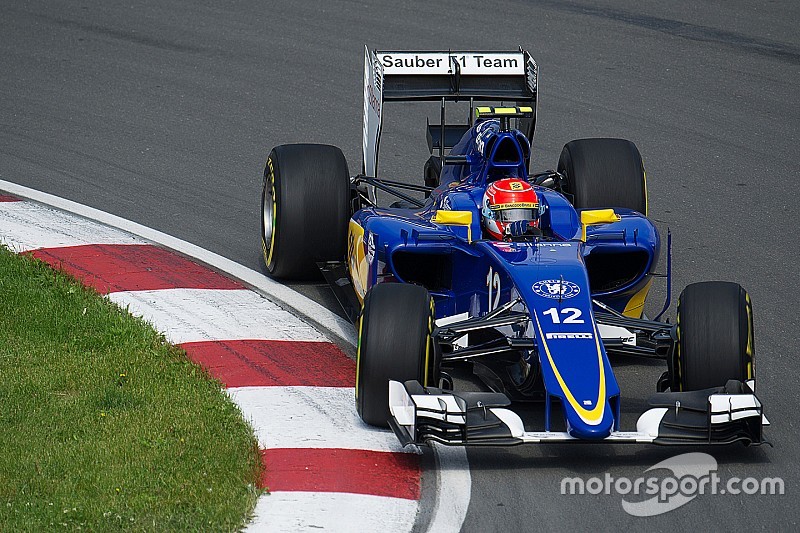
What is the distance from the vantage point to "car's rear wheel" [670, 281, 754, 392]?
6.14 m

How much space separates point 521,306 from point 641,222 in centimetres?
120

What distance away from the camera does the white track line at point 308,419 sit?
6129 mm

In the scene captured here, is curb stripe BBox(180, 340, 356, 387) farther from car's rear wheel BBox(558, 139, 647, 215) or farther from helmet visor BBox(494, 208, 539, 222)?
car's rear wheel BBox(558, 139, 647, 215)

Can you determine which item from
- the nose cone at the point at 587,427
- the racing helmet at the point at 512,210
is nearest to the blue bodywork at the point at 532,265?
the nose cone at the point at 587,427

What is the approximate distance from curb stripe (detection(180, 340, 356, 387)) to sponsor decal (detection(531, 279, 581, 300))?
1181 millimetres

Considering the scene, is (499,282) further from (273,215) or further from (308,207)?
(273,215)

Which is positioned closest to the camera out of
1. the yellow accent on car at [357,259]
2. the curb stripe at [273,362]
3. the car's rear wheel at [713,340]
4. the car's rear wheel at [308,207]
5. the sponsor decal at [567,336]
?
the sponsor decal at [567,336]

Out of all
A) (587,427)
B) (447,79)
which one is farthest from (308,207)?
(587,427)

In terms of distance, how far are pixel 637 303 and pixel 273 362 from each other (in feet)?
6.50

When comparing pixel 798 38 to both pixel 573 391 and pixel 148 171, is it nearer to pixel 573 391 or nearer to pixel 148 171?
pixel 148 171

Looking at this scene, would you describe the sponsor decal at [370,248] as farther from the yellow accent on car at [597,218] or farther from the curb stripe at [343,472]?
the curb stripe at [343,472]

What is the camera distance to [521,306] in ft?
20.9

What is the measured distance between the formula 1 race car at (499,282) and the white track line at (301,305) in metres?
0.16

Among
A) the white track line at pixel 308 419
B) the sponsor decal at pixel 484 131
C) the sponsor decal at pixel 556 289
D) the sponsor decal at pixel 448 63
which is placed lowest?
the white track line at pixel 308 419
